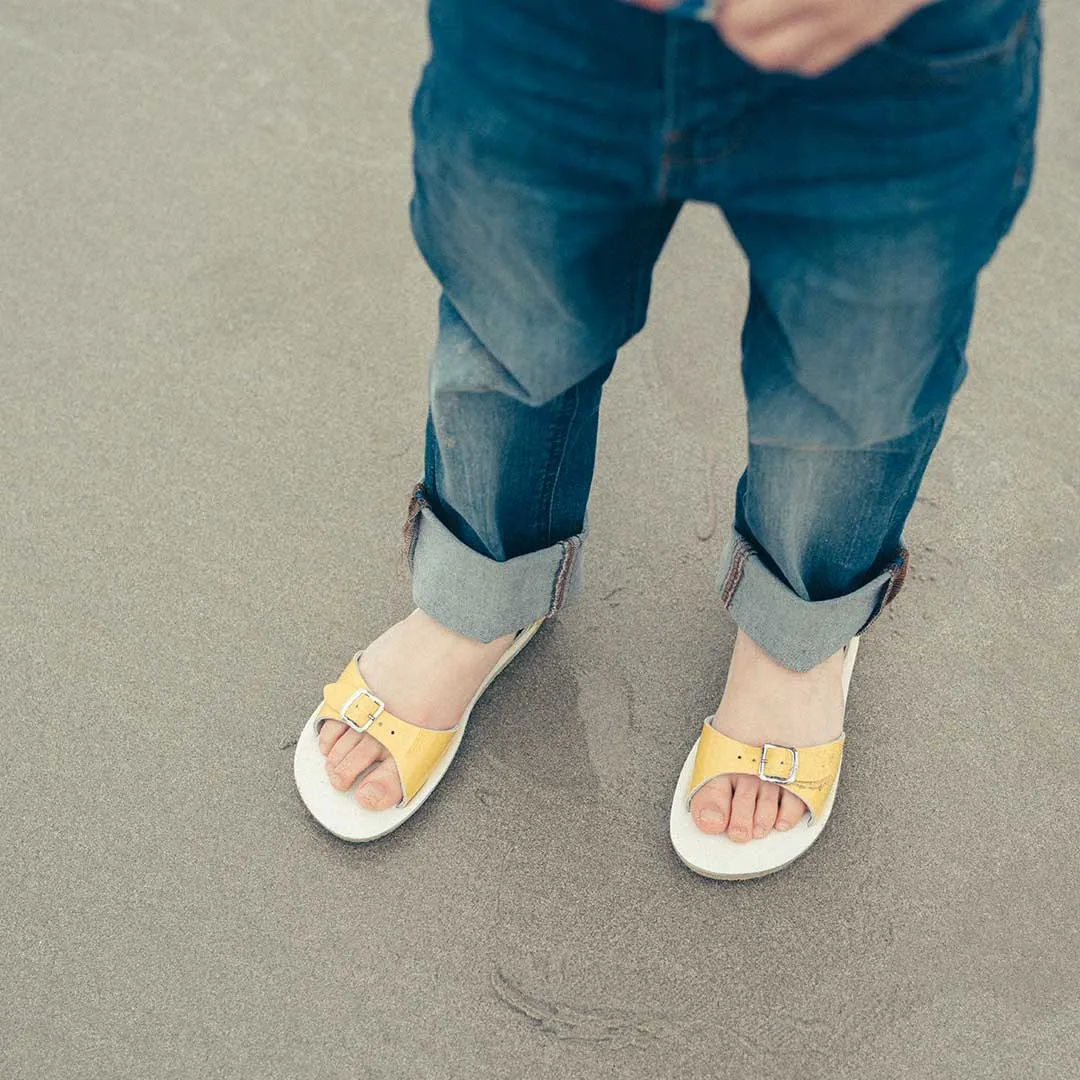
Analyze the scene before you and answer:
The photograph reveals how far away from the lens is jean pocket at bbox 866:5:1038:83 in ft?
1.44

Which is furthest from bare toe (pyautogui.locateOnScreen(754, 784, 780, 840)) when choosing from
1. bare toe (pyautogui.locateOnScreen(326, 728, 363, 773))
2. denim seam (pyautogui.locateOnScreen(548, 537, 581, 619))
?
bare toe (pyautogui.locateOnScreen(326, 728, 363, 773))

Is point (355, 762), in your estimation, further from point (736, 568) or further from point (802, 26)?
point (802, 26)

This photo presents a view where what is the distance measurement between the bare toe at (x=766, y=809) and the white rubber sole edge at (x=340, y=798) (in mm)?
243

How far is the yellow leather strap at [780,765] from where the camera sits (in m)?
0.88

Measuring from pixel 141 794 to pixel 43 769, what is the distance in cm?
9

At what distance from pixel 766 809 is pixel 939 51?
61 cm

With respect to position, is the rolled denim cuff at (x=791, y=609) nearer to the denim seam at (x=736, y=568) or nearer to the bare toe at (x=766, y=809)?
the denim seam at (x=736, y=568)

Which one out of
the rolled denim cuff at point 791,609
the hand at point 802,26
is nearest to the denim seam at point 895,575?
the rolled denim cuff at point 791,609

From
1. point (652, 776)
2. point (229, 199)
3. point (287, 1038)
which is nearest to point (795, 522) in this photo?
point (652, 776)

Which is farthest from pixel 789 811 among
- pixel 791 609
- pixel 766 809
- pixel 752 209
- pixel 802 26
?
pixel 802 26

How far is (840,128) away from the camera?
47cm

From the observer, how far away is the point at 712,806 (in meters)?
0.88

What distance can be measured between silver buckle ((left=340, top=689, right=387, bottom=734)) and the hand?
640 mm

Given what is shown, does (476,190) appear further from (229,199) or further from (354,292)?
(229,199)
